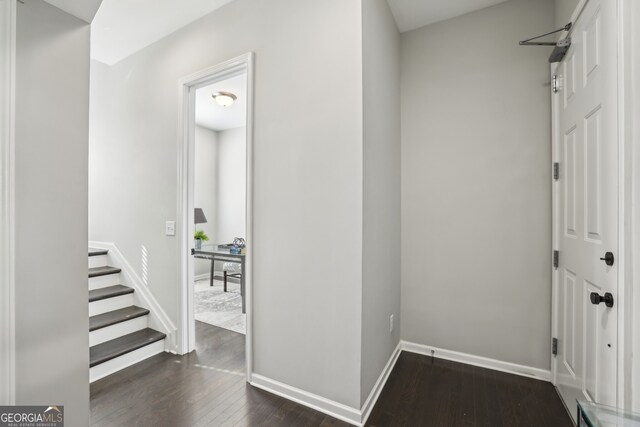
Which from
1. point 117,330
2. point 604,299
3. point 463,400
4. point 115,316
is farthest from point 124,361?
point 604,299

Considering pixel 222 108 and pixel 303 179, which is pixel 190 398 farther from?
pixel 222 108

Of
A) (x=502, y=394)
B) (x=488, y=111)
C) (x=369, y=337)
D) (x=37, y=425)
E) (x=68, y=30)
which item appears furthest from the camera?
(x=488, y=111)

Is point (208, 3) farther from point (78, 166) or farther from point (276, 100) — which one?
point (78, 166)

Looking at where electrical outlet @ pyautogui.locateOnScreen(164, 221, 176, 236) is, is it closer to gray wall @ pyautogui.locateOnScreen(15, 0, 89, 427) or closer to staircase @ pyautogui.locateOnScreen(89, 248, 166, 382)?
staircase @ pyautogui.locateOnScreen(89, 248, 166, 382)

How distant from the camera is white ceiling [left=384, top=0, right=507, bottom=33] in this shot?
2.17 meters

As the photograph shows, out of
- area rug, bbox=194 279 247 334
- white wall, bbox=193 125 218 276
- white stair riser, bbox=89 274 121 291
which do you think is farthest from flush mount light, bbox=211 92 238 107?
area rug, bbox=194 279 247 334

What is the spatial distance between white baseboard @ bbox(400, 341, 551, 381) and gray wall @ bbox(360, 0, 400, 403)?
202 millimetres

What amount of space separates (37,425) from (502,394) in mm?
2353

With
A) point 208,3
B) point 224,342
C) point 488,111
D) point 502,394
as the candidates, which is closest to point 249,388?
point 224,342

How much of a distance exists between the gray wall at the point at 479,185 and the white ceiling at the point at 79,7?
7.13 ft

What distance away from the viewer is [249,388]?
1.95 meters

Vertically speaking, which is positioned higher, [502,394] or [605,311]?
[605,311]

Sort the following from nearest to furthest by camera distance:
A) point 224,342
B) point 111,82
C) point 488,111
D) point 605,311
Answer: point 605,311 → point 488,111 → point 224,342 → point 111,82

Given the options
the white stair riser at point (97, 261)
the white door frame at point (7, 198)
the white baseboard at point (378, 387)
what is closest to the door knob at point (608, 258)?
the white baseboard at point (378, 387)
